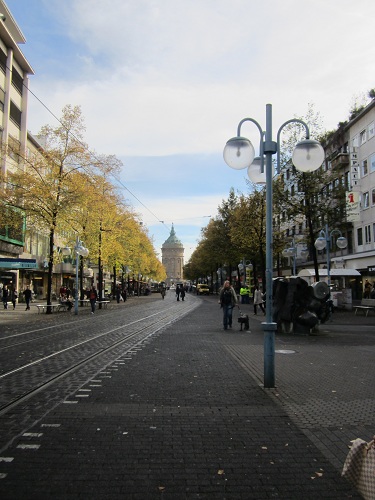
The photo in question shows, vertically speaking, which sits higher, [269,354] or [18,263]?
[18,263]

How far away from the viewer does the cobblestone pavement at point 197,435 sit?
3979mm

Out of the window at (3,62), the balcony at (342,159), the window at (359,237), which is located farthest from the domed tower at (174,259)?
the window at (3,62)

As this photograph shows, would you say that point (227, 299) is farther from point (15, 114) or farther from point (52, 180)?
point (15, 114)

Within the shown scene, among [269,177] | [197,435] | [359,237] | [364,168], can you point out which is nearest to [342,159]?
[364,168]

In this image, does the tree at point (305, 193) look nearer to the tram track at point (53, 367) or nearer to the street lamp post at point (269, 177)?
the tram track at point (53, 367)

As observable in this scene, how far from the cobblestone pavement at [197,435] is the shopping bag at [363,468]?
1257mm

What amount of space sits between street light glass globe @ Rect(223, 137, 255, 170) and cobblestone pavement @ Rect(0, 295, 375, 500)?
3754 millimetres

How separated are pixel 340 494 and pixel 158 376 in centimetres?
527

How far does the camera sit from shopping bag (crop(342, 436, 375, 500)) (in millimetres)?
2658

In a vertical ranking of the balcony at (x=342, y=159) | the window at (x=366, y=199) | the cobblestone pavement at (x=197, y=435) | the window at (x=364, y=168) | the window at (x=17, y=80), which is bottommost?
the cobblestone pavement at (x=197, y=435)

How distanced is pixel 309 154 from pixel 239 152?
1153 millimetres

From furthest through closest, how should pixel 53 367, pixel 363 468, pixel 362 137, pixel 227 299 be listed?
pixel 362 137
pixel 227 299
pixel 53 367
pixel 363 468

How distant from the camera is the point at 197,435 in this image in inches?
209

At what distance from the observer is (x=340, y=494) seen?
3.85 metres
